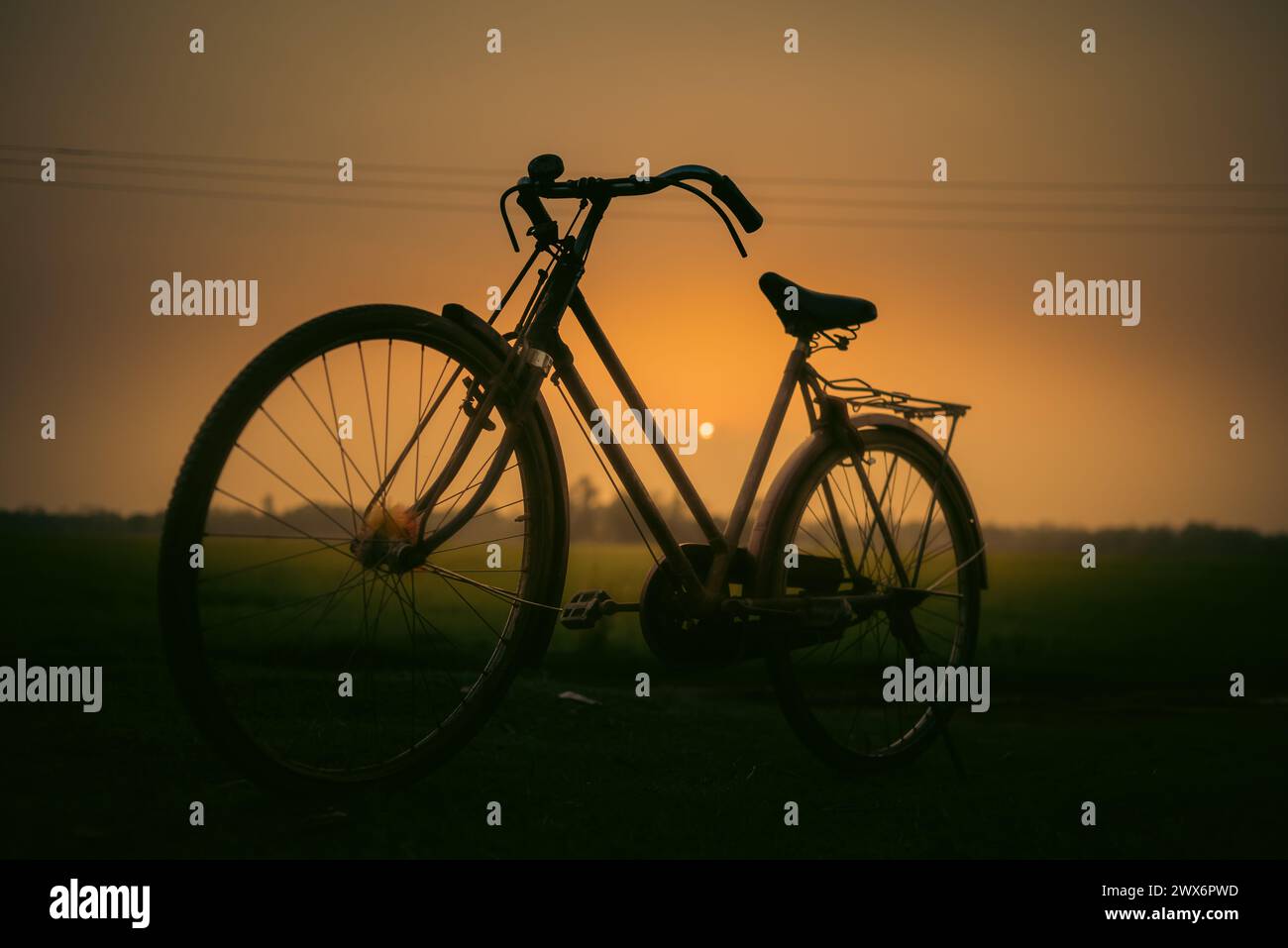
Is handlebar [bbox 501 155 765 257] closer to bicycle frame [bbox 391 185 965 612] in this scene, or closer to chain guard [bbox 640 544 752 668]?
bicycle frame [bbox 391 185 965 612]

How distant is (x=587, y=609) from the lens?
A: 2.76m

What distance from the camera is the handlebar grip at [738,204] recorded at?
301cm

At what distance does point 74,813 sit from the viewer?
250 centimetres

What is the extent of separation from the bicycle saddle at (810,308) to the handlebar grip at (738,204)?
0.32 metres

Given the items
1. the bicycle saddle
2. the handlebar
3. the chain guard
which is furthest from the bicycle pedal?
the bicycle saddle

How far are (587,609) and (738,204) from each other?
115 centimetres

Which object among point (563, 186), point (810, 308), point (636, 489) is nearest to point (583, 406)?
point (636, 489)

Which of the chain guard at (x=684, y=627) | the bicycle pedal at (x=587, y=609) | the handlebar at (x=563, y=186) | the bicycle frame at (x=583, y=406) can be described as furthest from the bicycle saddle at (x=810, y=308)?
the bicycle pedal at (x=587, y=609)

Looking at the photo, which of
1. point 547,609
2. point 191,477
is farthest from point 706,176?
point 191,477

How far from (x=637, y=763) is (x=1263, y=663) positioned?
435cm

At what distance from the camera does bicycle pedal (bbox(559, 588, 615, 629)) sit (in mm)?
2750

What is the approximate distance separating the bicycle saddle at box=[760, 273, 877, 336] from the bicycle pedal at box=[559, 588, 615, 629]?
111 centimetres
